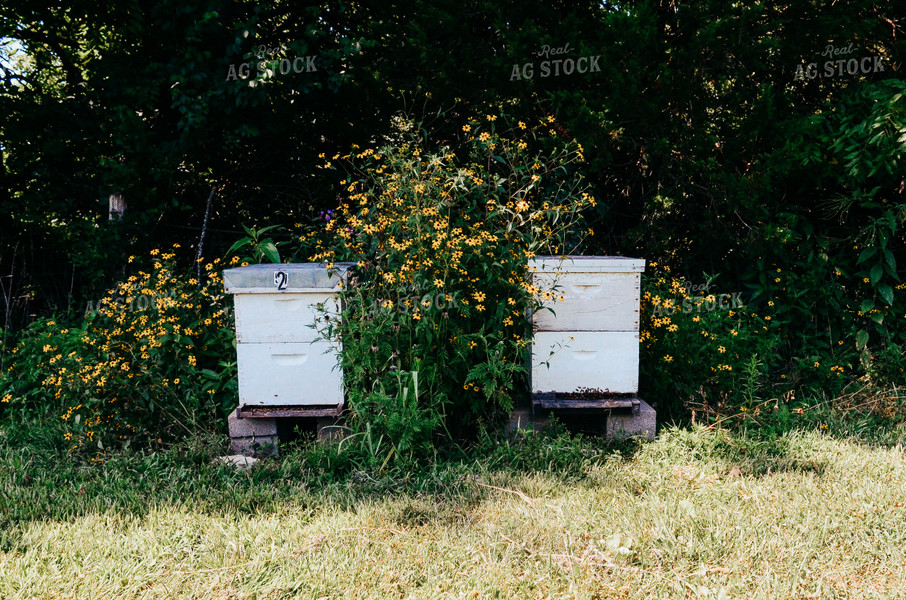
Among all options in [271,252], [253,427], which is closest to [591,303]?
[253,427]

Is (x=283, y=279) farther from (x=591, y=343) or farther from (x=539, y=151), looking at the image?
(x=539, y=151)

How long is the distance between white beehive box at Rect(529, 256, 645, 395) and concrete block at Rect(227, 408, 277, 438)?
1506 mm

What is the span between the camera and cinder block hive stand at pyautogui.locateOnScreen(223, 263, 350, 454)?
346 cm

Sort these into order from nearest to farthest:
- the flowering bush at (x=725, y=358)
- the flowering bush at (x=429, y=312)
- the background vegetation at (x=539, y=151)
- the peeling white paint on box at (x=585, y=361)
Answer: the flowering bush at (x=429, y=312)
the peeling white paint on box at (x=585, y=361)
the flowering bush at (x=725, y=358)
the background vegetation at (x=539, y=151)

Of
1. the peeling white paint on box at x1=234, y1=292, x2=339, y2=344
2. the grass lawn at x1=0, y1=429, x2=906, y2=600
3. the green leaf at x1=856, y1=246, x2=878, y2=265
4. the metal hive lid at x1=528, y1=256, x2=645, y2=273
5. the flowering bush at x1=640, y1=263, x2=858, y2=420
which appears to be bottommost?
the grass lawn at x1=0, y1=429, x2=906, y2=600

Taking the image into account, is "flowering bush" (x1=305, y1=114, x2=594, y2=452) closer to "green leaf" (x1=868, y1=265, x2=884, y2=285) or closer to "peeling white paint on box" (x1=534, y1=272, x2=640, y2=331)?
"peeling white paint on box" (x1=534, y1=272, x2=640, y2=331)

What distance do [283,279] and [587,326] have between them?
5.46ft

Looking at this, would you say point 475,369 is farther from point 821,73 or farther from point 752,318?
point 821,73

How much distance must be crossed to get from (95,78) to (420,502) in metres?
4.32

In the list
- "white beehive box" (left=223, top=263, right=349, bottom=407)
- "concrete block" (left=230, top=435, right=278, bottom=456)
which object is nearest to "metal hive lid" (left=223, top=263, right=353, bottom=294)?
"white beehive box" (left=223, top=263, right=349, bottom=407)

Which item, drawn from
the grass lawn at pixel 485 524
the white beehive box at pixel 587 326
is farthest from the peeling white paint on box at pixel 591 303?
the grass lawn at pixel 485 524

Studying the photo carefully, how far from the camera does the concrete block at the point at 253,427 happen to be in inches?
145

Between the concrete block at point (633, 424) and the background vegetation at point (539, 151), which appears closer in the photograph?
the concrete block at point (633, 424)

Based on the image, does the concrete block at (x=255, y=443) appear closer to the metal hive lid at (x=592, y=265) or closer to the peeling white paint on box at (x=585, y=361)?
the peeling white paint on box at (x=585, y=361)
